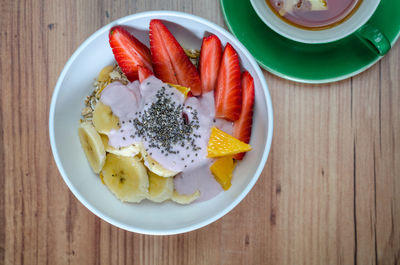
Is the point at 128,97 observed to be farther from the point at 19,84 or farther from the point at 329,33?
the point at 329,33

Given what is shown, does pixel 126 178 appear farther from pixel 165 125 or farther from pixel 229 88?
pixel 229 88

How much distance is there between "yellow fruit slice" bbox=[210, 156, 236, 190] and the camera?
82 centimetres

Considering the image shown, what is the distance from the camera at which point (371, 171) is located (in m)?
0.94

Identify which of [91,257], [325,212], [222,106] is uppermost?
[222,106]

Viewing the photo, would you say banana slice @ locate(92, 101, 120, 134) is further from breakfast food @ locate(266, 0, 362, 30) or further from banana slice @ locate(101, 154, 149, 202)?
breakfast food @ locate(266, 0, 362, 30)

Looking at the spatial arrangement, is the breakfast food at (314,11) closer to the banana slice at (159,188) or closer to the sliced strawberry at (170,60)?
the sliced strawberry at (170,60)

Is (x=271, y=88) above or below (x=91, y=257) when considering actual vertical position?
above

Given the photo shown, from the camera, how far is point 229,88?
825 mm

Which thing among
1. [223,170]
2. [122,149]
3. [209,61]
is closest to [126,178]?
[122,149]

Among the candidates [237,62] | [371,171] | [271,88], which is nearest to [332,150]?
[371,171]

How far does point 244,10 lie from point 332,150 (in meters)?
0.40

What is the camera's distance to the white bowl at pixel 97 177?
0.79 m

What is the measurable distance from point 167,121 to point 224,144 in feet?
0.44

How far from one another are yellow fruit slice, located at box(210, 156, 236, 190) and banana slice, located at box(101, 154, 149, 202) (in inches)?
6.0
